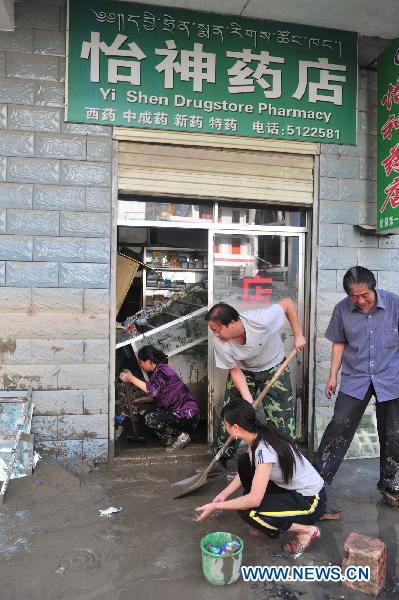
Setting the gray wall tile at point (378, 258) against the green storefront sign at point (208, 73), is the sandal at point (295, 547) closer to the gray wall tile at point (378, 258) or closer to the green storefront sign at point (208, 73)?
the gray wall tile at point (378, 258)

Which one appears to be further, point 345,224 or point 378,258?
point 378,258

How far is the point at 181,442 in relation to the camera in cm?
473

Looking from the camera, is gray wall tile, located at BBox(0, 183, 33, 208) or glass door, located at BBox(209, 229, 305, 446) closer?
gray wall tile, located at BBox(0, 183, 33, 208)

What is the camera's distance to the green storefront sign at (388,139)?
452 centimetres

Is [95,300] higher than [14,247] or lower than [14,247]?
lower

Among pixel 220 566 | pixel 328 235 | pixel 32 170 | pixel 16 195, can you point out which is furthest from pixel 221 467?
pixel 32 170

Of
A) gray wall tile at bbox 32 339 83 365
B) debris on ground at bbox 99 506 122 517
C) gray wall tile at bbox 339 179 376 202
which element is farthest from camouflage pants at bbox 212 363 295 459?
gray wall tile at bbox 339 179 376 202

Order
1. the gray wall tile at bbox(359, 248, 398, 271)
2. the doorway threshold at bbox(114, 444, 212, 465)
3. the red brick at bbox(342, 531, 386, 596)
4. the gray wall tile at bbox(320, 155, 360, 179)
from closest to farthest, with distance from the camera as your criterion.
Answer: the red brick at bbox(342, 531, 386, 596)
the doorway threshold at bbox(114, 444, 212, 465)
the gray wall tile at bbox(320, 155, 360, 179)
the gray wall tile at bbox(359, 248, 398, 271)

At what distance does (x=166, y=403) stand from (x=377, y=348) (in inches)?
82.0

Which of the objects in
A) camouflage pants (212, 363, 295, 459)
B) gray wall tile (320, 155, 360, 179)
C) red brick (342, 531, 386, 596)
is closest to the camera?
red brick (342, 531, 386, 596)

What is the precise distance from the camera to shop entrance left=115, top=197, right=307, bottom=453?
4.78m

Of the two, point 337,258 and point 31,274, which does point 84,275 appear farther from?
point 337,258

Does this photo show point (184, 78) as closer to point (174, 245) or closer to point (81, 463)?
point (174, 245)

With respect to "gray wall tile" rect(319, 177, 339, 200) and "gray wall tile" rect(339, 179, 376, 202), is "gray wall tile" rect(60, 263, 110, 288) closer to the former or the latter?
"gray wall tile" rect(319, 177, 339, 200)
